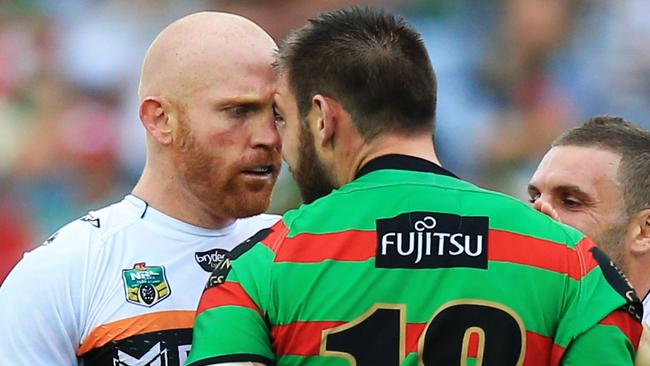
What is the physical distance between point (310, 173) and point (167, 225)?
760 mm

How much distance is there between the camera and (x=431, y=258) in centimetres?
295

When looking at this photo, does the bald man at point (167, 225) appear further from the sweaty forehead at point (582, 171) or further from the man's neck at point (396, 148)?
the sweaty forehead at point (582, 171)

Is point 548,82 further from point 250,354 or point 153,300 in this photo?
point 250,354

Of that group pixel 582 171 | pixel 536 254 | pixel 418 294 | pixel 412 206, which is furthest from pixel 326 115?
pixel 582 171

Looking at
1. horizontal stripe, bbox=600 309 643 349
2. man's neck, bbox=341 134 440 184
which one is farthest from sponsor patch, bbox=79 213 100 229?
horizontal stripe, bbox=600 309 643 349

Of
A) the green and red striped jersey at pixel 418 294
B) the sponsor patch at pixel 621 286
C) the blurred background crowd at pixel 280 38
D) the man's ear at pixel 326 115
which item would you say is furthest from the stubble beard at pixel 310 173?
the blurred background crowd at pixel 280 38

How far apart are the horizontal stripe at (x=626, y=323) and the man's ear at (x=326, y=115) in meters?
0.86

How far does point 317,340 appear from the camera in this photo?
2.92 metres

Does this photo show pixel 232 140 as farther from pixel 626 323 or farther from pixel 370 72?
pixel 626 323

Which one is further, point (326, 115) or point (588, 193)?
point (588, 193)

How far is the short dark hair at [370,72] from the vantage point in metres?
3.08

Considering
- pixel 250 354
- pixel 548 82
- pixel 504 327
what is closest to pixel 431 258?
pixel 504 327

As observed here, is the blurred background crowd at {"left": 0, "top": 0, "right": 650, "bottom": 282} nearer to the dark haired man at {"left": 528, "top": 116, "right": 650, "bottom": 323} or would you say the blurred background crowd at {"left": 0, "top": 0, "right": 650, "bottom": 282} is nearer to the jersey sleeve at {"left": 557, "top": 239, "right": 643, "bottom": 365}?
the dark haired man at {"left": 528, "top": 116, "right": 650, "bottom": 323}

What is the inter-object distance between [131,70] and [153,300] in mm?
5446
